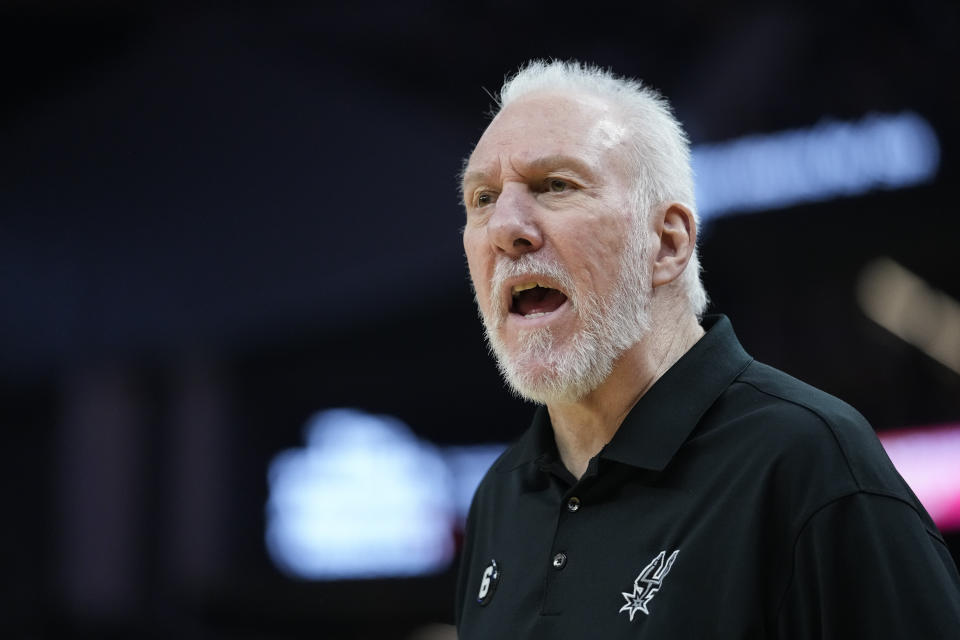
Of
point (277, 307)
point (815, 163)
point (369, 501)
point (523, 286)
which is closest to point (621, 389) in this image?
point (523, 286)

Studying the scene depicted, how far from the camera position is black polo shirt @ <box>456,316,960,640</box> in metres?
1.40

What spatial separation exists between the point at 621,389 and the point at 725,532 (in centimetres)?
35

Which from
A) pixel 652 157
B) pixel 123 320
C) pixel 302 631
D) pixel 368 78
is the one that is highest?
pixel 368 78

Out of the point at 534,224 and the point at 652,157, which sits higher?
the point at 652,157

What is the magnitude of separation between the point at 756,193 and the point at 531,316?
15.0 feet

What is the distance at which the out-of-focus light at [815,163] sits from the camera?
222 inches

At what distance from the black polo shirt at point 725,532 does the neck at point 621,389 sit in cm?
5

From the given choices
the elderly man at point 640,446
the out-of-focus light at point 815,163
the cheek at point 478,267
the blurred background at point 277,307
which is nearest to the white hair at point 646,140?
the elderly man at point 640,446

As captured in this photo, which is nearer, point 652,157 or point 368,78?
point 652,157

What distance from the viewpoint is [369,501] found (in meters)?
8.06

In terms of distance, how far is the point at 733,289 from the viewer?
7.39 meters

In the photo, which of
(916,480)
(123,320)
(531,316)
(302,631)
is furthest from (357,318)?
(531,316)

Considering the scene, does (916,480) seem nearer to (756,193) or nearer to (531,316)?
(756,193)

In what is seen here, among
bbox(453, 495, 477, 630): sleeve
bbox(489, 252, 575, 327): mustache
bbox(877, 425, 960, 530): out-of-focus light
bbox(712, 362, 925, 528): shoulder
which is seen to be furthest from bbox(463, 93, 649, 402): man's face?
bbox(877, 425, 960, 530): out-of-focus light
